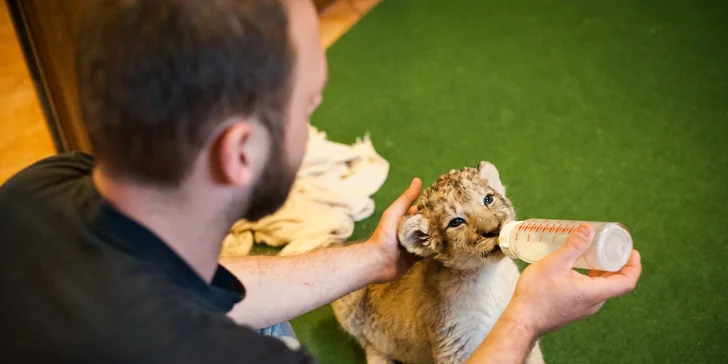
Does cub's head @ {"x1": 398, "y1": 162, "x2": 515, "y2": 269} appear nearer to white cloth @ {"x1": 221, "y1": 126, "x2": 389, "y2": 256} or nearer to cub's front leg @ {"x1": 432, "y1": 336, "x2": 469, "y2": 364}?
cub's front leg @ {"x1": 432, "y1": 336, "x2": 469, "y2": 364}

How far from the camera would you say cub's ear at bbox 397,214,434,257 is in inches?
71.1

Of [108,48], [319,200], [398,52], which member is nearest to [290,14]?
[108,48]

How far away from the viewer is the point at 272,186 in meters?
1.28

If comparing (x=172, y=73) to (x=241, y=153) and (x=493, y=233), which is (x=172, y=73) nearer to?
(x=241, y=153)

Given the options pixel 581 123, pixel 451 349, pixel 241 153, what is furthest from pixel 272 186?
pixel 581 123

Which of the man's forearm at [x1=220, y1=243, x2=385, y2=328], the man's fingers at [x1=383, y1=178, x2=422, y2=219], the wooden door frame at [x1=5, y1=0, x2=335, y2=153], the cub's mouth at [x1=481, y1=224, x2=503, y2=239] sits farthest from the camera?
the wooden door frame at [x1=5, y1=0, x2=335, y2=153]

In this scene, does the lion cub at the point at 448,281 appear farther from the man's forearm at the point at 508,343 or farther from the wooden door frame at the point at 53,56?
the wooden door frame at the point at 53,56

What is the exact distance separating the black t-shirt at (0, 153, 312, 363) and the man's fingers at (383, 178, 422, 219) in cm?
75

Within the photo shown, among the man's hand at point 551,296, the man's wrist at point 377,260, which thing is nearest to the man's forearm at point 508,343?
A: the man's hand at point 551,296

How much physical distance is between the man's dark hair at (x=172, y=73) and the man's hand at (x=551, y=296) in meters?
0.71

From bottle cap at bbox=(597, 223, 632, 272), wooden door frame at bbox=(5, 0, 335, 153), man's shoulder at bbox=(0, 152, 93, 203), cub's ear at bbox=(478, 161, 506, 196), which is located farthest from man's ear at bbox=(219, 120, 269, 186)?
wooden door frame at bbox=(5, 0, 335, 153)

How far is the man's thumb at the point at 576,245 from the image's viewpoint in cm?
139

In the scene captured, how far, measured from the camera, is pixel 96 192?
1251 millimetres

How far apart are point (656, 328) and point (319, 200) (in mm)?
1359
